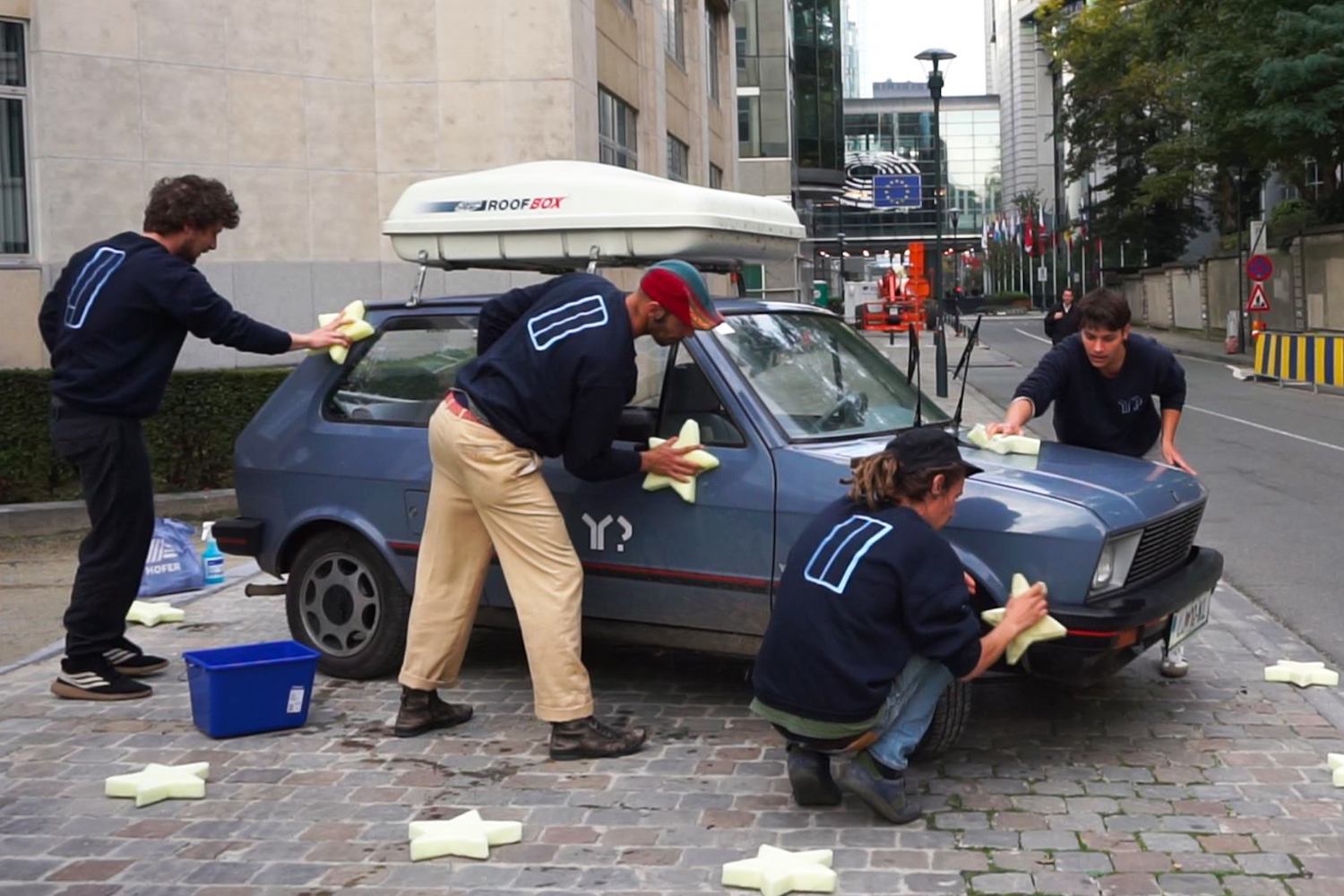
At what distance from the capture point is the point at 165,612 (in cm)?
821

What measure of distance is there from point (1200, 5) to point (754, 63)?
2434 centimetres

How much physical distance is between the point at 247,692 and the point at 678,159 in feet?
76.8

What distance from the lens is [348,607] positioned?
670 centimetres

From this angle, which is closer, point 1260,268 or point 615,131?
point 615,131

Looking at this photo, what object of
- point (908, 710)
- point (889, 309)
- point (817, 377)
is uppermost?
point (889, 309)

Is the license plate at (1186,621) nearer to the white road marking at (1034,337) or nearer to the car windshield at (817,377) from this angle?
the car windshield at (817,377)

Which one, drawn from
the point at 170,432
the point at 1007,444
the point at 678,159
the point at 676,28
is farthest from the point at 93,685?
the point at 676,28

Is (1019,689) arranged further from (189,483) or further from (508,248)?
(189,483)

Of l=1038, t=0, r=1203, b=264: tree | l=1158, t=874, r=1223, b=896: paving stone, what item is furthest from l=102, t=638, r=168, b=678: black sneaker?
l=1038, t=0, r=1203, b=264: tree

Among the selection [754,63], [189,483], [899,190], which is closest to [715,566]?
[189,483]

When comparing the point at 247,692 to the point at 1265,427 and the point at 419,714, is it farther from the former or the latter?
the point at 1265,427

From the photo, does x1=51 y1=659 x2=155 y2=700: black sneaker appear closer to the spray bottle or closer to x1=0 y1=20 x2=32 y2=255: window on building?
the spray bottle

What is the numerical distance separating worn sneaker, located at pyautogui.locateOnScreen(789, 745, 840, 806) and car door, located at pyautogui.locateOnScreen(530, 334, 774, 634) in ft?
2.73

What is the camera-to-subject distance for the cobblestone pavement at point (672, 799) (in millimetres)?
4379
